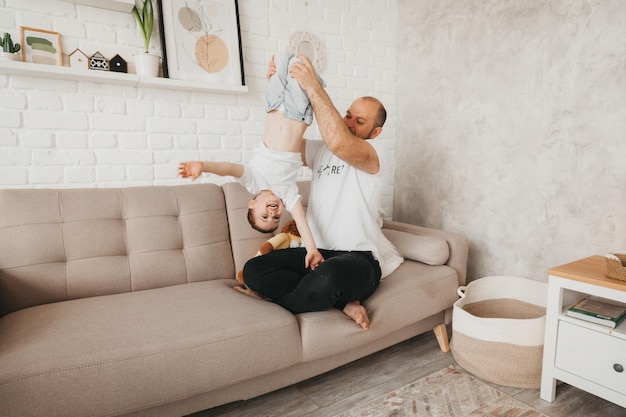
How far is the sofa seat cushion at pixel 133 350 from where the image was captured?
1.05m

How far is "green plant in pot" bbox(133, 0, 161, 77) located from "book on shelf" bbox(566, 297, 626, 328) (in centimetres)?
221

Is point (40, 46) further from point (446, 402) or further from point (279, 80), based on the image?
point (446, 402)

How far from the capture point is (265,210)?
1.66 metres

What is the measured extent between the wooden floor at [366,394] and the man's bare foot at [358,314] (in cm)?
33

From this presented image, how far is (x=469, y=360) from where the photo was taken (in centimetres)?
172

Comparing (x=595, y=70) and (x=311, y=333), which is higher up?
(x=595, y=70)

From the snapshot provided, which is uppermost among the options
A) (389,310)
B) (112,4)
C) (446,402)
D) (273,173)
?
(112,4)

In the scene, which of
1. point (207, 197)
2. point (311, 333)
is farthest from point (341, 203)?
point (207, 197)

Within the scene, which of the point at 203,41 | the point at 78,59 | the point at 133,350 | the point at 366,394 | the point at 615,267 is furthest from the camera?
the point at 203,41

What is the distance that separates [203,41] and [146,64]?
1.15 ft

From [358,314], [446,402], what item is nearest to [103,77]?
[358,314]

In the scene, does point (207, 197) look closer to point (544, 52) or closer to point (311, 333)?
point (311, 333)

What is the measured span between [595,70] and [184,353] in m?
2.13

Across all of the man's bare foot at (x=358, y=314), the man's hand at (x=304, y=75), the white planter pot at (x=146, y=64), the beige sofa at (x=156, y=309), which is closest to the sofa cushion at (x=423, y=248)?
the beige sofa at (x=156, y=309)
